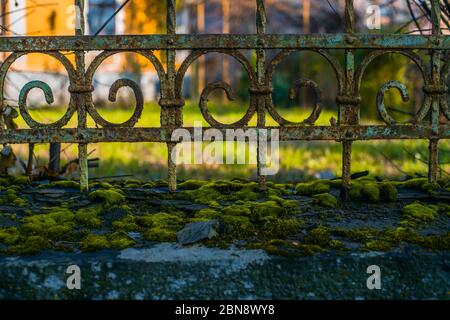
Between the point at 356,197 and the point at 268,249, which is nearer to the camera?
the point at 268,249

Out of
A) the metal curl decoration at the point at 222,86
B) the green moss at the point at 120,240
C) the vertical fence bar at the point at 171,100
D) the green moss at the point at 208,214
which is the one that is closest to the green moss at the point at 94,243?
the green moss at the point at 120,240

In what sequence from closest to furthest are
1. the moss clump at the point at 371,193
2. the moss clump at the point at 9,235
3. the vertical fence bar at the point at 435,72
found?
the moss clump at the point at 9,235 → the vertical fence bar at the point at 435,72 → the moss clump at the point at 371,193

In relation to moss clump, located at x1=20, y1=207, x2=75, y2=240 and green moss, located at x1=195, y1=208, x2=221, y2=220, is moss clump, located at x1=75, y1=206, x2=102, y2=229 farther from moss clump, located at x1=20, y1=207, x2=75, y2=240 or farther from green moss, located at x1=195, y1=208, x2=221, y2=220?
green moss, located at x1=195, y1=208, x2=221, y2=220

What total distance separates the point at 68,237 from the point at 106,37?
770 millimetres

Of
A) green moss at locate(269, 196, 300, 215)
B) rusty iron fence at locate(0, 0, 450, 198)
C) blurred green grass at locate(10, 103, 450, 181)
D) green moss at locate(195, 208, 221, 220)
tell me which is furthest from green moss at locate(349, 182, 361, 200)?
blurred green grass at locate(10, 103, 450, 181)

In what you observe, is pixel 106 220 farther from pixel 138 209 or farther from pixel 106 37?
pixel 106 37

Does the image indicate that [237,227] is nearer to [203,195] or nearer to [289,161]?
[203,195]

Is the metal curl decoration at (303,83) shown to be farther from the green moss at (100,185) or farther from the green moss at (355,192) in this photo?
the green moss at (100,185)

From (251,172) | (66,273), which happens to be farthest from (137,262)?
(251,172)

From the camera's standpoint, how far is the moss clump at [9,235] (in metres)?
2.15

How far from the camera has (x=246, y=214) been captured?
7.91 ft

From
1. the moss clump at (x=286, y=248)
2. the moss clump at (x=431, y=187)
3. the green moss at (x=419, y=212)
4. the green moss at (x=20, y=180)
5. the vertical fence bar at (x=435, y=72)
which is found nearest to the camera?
the moss clump at (x=286, y=248)

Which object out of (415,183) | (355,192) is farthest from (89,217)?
(415,183)

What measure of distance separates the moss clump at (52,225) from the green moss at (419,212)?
1.24 meters
